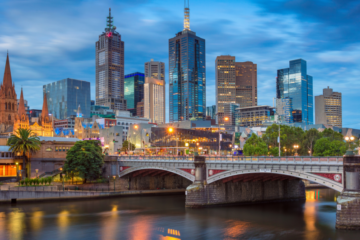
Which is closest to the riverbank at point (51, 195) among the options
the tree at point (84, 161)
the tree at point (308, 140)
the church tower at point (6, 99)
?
the tree at point (84, 161)

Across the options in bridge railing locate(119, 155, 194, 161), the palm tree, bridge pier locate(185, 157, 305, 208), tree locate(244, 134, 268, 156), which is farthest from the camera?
tree locate(244, 134, 268, 156)

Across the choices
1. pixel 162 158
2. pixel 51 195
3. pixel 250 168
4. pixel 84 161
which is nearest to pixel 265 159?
pixel 250 168

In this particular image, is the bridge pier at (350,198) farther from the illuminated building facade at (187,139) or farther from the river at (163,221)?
the illuminated building facade at (187,139)

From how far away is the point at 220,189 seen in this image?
2606 inches

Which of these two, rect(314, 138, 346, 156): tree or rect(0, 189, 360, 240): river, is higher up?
rect(314, 138, 346, 156): tree

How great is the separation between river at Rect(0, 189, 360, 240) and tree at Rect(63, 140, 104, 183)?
12.2 m

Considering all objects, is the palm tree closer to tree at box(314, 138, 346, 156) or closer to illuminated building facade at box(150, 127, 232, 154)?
illuminated building facade at box(150, 127, 232, 154)

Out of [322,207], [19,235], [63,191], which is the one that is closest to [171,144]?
[63,191]

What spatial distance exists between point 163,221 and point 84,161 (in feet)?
114

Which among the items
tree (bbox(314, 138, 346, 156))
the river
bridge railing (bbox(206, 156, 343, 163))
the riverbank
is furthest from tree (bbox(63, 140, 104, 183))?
tree (bbox(314, 138, 346, 156))

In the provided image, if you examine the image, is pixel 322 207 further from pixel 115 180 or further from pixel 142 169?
pixel 115 180

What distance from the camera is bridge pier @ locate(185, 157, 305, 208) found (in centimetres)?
6431

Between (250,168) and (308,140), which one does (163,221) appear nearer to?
(250,168)

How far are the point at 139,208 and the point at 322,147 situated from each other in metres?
56.9
